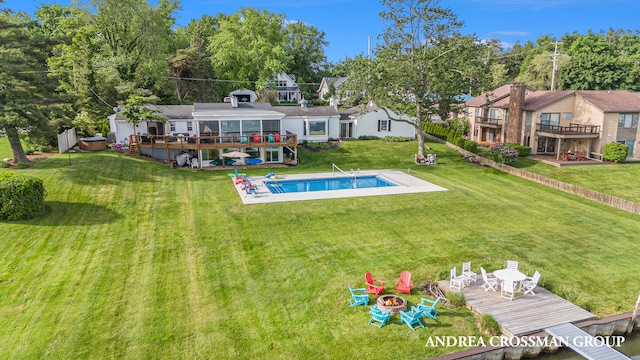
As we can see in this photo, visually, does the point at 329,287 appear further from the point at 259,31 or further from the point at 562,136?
the point at 259,31

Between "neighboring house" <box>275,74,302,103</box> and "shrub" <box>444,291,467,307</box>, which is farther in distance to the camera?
"neighboring house" <box>275,74,302,103</box>

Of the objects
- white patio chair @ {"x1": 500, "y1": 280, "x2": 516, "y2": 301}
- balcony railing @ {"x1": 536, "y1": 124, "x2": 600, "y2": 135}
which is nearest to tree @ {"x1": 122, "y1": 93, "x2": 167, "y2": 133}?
white patio chair @ {"x1": 500, "y1": 280, "x2": 516, "y2": 301}

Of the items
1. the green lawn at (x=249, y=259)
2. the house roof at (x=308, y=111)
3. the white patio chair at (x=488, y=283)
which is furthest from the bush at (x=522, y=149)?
the white patio chair at (x=488, y=283)

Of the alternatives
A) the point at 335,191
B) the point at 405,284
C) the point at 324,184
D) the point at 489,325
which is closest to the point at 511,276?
the point at 489,325

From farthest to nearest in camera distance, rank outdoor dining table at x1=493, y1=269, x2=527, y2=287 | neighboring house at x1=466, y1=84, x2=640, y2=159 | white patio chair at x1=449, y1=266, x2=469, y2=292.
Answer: neighboring house at x1=466, y1=84, x2=640, y2=159, white patio chair at x1=449, y1=266, x2=469, y2=292, outdoor dining table at x1=493, y1=269, x2=527, y2=287

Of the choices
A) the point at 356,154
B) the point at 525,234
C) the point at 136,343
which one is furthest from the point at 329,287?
the point at 356,154

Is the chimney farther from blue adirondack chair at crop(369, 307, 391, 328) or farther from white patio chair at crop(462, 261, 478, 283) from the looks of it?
blue adirondack chair at crop(369, 307, 391, 328)
